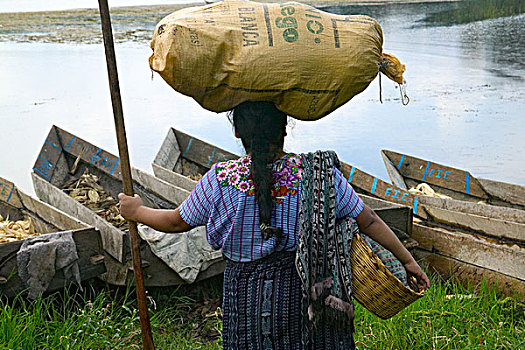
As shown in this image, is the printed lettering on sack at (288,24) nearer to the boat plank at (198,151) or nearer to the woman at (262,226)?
the woman at (262,226)

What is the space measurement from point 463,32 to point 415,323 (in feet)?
48.0

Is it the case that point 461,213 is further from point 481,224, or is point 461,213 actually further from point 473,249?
point 473,249

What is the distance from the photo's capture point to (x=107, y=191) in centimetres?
505

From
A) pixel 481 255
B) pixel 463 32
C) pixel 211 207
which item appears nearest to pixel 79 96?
pixel 481 255

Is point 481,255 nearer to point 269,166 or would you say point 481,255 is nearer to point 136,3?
point 269,166

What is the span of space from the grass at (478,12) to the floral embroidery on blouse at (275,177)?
17.6 m

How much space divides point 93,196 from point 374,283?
341 cm

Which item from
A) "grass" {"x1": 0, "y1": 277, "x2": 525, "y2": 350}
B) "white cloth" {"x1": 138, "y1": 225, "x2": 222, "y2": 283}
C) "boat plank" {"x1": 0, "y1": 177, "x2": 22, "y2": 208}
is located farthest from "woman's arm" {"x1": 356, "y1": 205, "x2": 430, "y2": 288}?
"boat plank" {"x1": 0, "y1": 177, "x2": 22, "y2": 208}

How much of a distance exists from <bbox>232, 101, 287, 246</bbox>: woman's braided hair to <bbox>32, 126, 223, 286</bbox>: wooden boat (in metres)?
A: 1.66

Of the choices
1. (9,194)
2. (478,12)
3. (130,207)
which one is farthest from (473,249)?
(478,12)

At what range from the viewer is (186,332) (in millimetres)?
3402

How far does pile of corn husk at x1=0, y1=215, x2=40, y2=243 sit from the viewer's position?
12.4ft

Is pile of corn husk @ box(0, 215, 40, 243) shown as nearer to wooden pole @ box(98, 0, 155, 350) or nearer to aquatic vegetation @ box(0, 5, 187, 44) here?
wooden pole @ box(98, 0, 155, 350)

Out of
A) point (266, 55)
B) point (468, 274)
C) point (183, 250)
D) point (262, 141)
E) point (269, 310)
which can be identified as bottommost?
point (468, 274)
